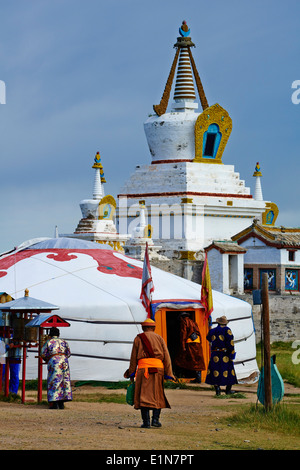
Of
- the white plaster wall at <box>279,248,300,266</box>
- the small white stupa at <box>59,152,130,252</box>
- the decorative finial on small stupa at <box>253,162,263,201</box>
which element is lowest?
the white plaster wall at <box>279,248,300,266</box>

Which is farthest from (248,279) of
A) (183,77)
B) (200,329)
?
(200,329)

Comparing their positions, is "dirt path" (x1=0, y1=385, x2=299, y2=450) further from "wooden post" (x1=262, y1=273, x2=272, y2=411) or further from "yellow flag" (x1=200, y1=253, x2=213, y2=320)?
"yellow flag" (x1=200, y1=253, x2=213, y2=320)

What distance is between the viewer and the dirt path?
10.1 m

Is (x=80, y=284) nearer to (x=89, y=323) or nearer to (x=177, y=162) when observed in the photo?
(x=89, y=323)

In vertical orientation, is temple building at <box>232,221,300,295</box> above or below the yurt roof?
above

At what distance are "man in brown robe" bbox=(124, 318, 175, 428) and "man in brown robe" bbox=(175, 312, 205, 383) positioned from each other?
558cm

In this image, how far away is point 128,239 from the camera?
31.3m

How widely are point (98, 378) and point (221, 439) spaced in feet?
22.4

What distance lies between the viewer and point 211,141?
3400 cm

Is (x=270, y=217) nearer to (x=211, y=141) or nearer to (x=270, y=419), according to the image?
(x=211, y=141)

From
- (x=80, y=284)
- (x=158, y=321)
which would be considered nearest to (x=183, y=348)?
(x=158, y=321)

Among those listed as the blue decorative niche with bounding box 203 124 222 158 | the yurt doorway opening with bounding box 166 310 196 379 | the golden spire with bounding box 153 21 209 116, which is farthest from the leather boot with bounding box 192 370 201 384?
the golden spire with bounding box 153 21 209 116

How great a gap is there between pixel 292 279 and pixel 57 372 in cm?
1495

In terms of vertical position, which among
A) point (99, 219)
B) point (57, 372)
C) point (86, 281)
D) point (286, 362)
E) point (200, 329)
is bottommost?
point (286, 362)
